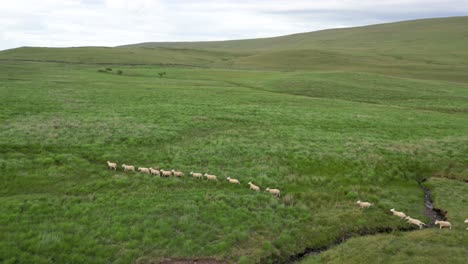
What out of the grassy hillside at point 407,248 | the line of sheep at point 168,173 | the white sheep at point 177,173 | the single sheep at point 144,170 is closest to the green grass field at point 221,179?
the grassy hillside at point 407,248

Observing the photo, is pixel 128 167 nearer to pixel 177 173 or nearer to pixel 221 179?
pixel 177 173

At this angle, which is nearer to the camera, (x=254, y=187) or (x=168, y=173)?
(x=254, y=187)

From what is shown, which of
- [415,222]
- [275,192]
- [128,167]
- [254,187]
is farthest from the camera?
[128,167]

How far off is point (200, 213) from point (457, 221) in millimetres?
12908

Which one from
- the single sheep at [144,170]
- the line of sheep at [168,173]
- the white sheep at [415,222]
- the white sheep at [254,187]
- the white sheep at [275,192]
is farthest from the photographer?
the single sheep at [144,170]

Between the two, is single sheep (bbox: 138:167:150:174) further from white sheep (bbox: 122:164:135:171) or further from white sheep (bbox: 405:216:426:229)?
white sheep (bbox: 405:216:426:229)

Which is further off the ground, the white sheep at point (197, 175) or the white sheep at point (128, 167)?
the white sheep at point (128, 167)

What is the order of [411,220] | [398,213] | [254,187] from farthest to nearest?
[254,187]
[398,213]
[411,220]

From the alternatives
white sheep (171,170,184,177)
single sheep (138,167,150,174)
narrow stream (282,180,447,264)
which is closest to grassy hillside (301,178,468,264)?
narrow stream (282,180,447,264)

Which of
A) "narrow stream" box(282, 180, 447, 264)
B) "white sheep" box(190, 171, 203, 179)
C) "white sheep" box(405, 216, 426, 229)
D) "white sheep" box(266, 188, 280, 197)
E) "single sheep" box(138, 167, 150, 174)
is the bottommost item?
"narrow stream" box(282, 180, 447, 264)

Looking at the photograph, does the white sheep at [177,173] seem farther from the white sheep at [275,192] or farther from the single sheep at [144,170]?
the white sheep at [275,192]

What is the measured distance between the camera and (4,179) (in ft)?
69.3

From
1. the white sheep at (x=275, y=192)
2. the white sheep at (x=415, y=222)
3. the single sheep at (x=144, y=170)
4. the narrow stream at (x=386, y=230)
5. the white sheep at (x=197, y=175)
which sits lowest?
the narrow stream at (x=386, y=230)

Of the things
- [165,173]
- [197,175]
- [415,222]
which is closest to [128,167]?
[165,173]
